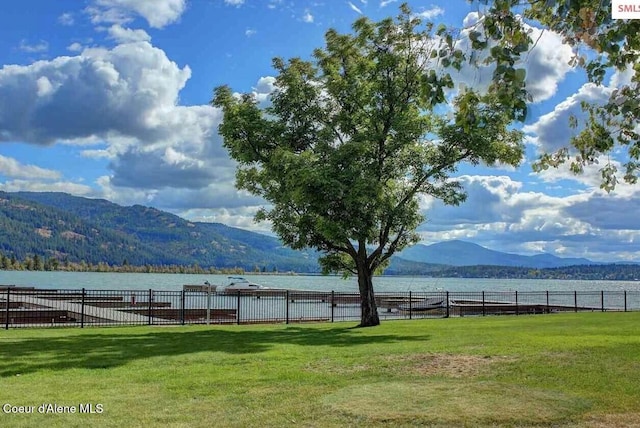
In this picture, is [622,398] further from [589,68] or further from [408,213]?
[408,213]

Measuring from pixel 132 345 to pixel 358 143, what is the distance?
35.8ft

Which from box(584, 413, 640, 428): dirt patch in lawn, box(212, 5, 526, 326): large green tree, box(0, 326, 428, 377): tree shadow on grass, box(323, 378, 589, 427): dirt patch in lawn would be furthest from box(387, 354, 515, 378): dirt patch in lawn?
box(212, 5, 526, 326): large green tree

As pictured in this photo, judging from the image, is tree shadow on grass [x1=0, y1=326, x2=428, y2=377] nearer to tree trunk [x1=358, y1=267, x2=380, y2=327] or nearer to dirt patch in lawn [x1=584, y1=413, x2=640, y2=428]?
tree trunk [x1=358, y1=267, x2=380, y2=327]

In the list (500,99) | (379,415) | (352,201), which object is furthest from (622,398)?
(352,201)

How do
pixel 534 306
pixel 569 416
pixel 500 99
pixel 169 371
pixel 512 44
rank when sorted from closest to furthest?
pixel 500 99 < pixel 512 44 < pixel 569 416 < pixel 169 371 < pixel 534 306

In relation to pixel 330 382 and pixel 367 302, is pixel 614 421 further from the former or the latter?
pixel 367 302

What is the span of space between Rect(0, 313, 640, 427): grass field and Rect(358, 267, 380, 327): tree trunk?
8.15 m

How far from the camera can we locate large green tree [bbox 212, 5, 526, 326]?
21.8m

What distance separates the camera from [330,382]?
30.8 ft

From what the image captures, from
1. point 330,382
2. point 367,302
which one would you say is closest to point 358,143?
point 367,302

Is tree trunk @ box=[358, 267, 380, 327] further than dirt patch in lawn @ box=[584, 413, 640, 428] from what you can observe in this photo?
Yes

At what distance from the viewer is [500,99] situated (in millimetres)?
4613

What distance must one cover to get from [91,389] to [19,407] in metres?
1.31

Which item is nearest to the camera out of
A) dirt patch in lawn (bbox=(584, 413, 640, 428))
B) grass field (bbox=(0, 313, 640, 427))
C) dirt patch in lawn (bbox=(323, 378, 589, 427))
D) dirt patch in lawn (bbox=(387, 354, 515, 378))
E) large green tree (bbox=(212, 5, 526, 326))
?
dirt patch in lawn (bbox=(584, 413, 640, 428))
